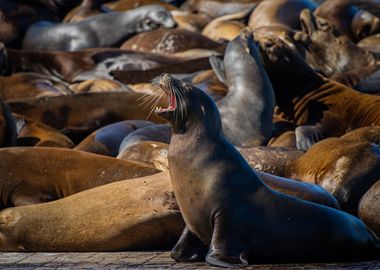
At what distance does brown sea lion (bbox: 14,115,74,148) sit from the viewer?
31.6ft

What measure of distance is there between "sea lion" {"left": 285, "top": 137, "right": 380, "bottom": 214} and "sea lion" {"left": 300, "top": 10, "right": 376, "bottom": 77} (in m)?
5.93

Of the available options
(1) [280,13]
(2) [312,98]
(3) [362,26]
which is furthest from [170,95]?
(1) [280,13]

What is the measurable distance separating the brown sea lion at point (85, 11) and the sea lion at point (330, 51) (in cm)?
592

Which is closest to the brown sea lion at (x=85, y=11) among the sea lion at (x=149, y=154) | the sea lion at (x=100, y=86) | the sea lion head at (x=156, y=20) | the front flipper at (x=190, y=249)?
the sea lion head at (x=156, y=20)

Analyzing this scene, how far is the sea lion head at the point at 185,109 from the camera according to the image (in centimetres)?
538

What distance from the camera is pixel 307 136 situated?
9375 mm

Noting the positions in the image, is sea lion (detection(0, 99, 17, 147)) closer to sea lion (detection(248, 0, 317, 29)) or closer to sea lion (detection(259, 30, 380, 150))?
sea lion (detection(259, 30, 380, 150))

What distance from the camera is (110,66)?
47.9 feet

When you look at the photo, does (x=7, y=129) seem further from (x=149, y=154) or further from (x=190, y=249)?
(x=190, y=249)

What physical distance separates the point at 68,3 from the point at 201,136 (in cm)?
1508

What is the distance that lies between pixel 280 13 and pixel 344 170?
1001 centimetres

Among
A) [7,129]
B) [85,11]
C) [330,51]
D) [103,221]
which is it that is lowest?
[85,11]

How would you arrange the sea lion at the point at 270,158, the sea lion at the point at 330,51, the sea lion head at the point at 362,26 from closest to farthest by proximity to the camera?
the sea lion at the point at 270,158 < the sea lion at the point at 330,51 < the sea lion head at the point at 362,26

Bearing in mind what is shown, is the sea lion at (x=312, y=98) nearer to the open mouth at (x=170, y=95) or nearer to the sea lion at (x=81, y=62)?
the sea lion at (x=81, y=62)
